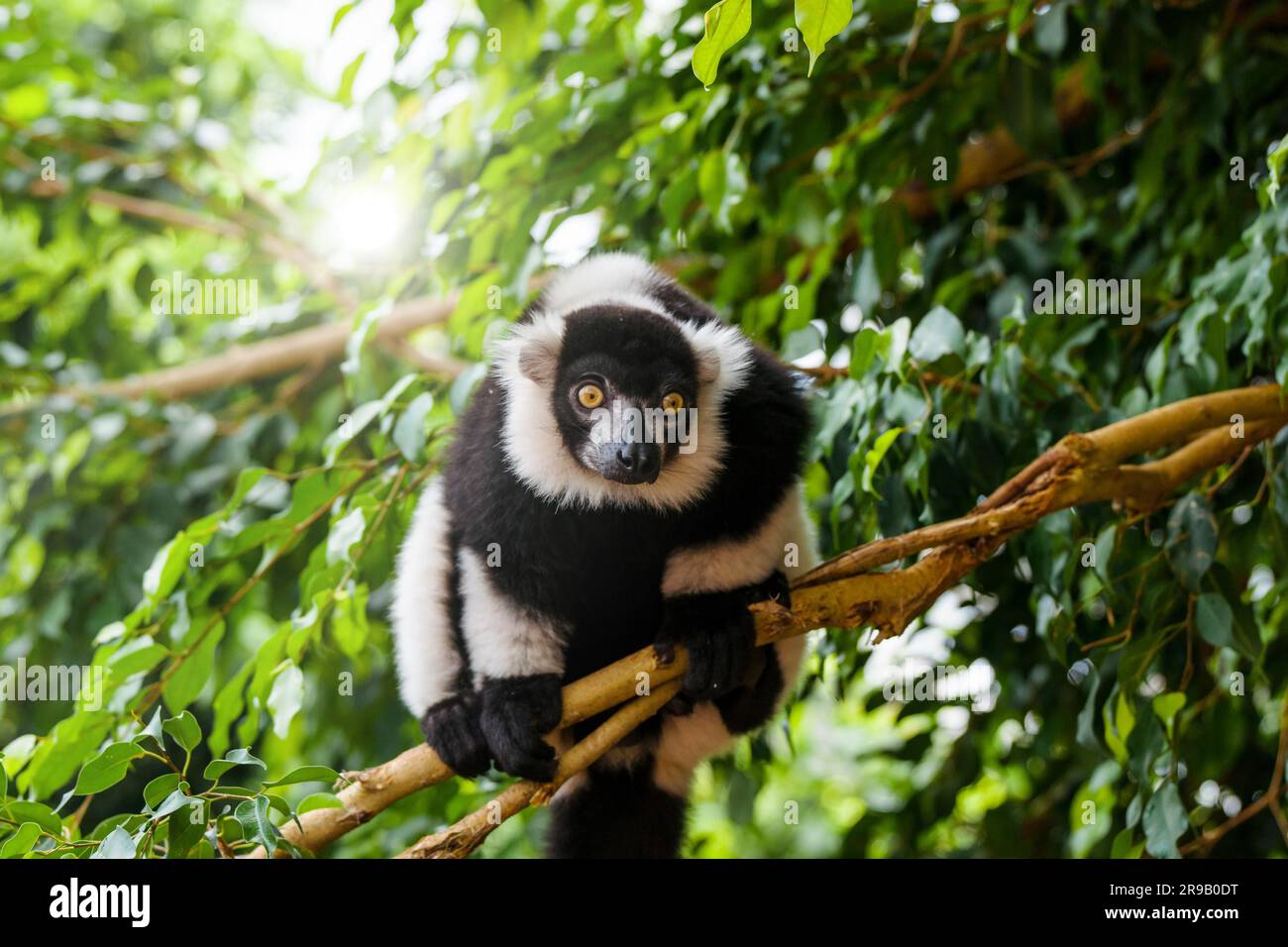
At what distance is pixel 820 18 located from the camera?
2.04 meters

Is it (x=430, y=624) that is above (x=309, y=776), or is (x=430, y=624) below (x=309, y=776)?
above

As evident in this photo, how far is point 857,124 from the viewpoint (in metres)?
4.09

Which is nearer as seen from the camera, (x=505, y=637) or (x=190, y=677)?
(x=505, y=637)

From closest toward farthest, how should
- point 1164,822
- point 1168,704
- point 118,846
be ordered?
point 118,846
point 1164,822
point 1168,704

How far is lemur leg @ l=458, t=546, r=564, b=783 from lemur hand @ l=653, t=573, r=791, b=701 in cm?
30

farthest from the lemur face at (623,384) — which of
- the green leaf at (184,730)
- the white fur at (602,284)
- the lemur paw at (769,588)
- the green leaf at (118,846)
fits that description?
the green leaf at (118,846)

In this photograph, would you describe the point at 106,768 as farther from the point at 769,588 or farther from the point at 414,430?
the point at 769,588

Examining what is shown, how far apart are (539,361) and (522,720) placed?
101 centimetres

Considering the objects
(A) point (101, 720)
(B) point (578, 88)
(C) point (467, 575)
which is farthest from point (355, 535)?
(B) point (578, 88)

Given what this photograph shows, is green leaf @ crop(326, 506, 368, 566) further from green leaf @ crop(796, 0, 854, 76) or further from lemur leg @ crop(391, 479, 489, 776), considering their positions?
green leaf @ crop(796, 0, 854, 76)

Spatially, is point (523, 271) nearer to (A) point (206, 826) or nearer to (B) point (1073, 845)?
(A) point (206, 826)

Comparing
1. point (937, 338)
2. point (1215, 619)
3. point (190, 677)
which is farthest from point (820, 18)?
point (190, 677)

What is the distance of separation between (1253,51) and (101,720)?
14.4ft

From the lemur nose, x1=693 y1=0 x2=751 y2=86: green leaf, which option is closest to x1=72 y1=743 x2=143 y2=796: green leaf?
the lemur nose
